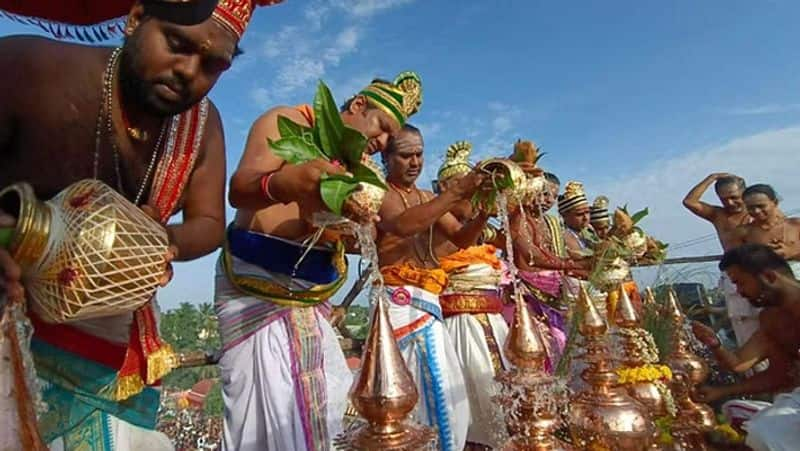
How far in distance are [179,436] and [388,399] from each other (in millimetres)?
4148

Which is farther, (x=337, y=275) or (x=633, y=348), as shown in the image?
(x=633, y=348)

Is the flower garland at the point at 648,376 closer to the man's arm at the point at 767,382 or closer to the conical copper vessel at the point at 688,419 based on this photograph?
the conical copper vessel at the point at 688,419

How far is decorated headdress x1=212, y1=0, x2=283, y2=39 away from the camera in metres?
1.45

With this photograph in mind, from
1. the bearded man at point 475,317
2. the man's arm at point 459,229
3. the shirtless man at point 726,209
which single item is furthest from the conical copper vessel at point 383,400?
the shirtless man at point 726,209

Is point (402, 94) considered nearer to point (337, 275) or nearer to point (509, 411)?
point (337, 275)

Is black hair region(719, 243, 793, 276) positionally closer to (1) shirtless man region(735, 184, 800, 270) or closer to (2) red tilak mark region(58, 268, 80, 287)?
(1) shirtless man region(735, 184, 800, 270)

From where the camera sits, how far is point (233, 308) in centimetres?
222

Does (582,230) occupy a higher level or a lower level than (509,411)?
higher

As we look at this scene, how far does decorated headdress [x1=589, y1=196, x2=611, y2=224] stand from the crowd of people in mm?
2122

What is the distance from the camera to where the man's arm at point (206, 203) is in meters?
1.57

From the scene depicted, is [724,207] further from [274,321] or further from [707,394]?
[274,321]

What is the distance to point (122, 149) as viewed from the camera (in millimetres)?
1568

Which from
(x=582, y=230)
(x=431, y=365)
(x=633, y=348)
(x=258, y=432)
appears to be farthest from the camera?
(x=582, y=230)

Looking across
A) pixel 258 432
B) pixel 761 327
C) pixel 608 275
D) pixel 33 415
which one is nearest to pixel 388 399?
pixel 33 415
